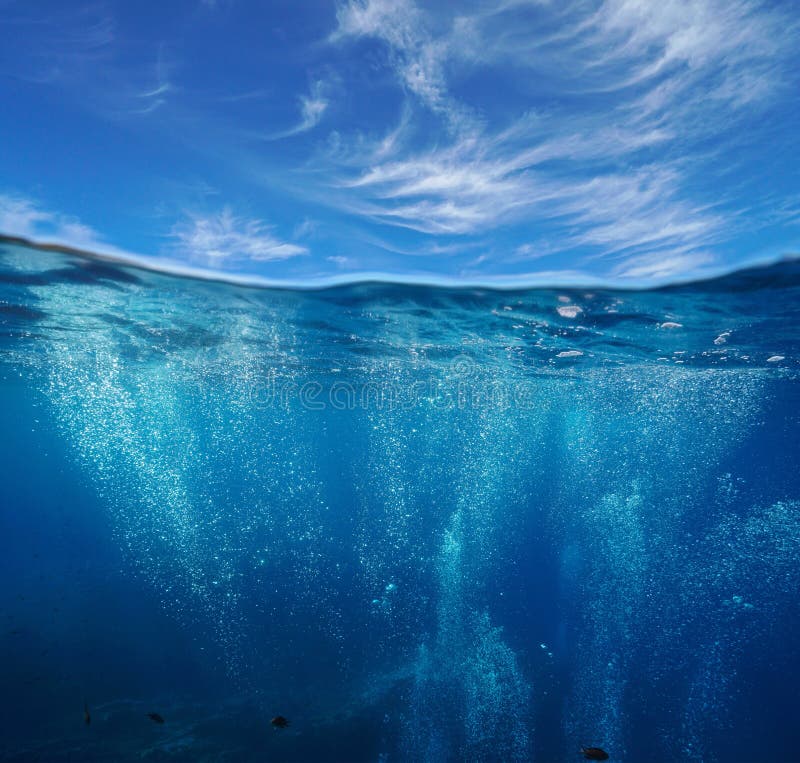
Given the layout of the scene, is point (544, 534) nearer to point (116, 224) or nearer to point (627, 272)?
point (627, 272)

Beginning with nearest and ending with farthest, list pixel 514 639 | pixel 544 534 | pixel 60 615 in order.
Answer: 1. pixel 60 615
2. pixel 514 639
3. pixel 544 534

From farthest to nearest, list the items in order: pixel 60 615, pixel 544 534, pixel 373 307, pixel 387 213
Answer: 1. pixel 544 534
2. pixel 60 615
3. pixel 373 307
4. pixel 387 213

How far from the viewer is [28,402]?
2079 inches

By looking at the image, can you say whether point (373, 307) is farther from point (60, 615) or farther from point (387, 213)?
point (60, 615)

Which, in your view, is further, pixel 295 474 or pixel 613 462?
pixel 295 474

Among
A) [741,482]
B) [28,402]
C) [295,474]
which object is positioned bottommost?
[295,474]

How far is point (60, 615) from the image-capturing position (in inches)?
797

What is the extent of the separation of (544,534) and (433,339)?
2034 inches

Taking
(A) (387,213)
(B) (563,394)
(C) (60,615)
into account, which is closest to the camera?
(A) (387,213)

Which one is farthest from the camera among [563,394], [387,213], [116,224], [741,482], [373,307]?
[741,482]

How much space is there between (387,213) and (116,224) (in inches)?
210

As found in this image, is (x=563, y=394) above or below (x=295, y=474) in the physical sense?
above

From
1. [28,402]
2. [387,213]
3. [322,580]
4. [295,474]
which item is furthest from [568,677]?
[295,474]

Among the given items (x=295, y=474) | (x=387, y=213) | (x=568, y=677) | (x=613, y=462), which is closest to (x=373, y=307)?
(x=387, y=213)
